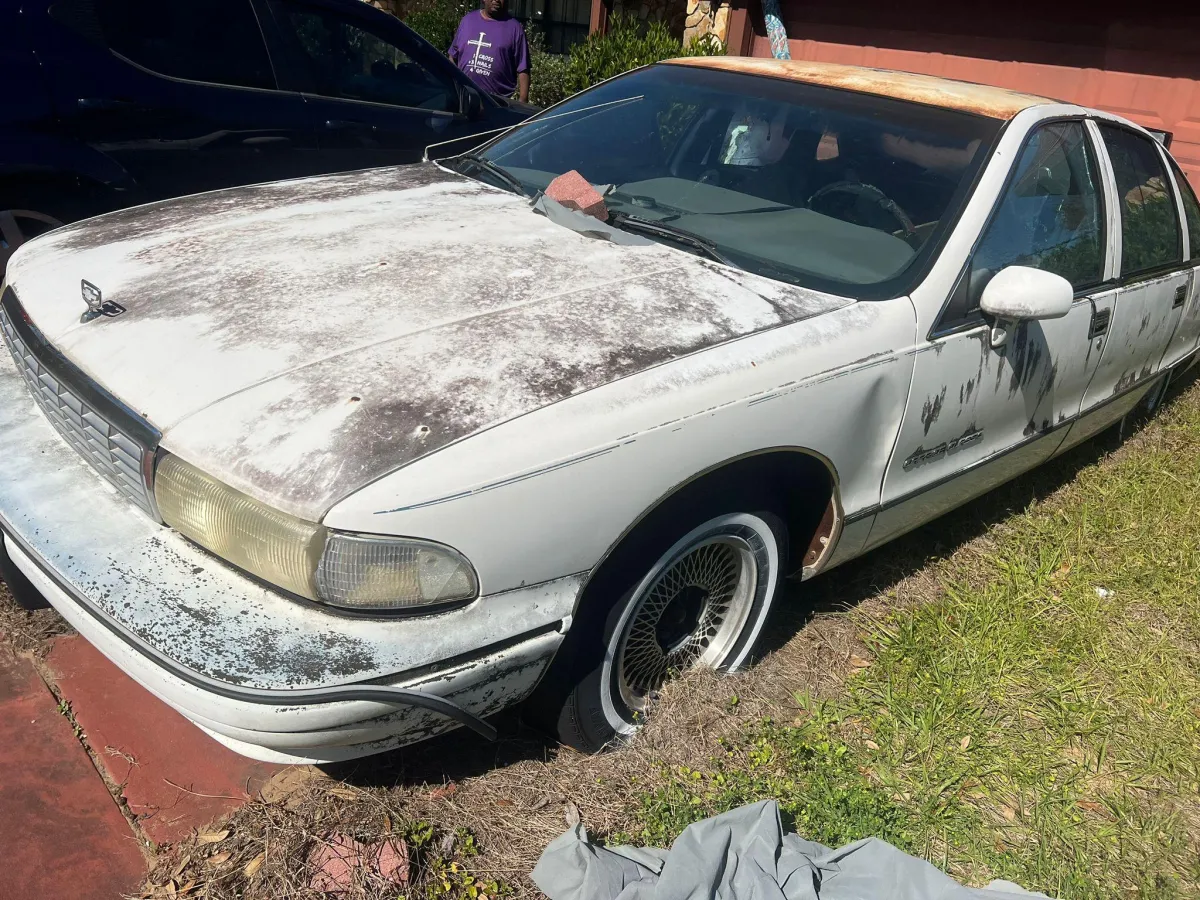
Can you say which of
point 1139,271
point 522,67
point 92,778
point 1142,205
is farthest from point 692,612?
point 522,67

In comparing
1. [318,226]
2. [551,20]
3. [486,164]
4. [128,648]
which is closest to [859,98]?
[486,164]

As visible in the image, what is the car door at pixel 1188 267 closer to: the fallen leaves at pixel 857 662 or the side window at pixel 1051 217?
the side window at pixel 1051 217

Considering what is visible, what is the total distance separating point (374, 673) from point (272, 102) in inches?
151

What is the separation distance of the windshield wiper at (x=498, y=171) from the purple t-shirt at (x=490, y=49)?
160 inches

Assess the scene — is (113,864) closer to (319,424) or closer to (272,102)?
(319,424)

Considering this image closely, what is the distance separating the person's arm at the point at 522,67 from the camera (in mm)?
7551

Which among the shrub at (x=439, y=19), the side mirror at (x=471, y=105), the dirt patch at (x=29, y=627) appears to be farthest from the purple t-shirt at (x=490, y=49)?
the shrub at (x=439, y=19)

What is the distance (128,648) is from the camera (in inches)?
75.0

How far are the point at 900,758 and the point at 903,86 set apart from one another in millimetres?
2157

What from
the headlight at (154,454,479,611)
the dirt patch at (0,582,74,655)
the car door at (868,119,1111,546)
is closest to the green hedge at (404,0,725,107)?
the car door at (868,119,1111,546)

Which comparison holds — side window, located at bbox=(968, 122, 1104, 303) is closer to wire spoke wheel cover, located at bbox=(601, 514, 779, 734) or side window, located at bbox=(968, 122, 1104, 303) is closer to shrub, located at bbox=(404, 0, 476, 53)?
wire spoke wheel cover, located at bbox=(601, 514, 779, 734)

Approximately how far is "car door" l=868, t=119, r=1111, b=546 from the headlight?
1453 mm

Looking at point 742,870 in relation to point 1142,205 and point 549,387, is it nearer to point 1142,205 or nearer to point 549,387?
point 549,387

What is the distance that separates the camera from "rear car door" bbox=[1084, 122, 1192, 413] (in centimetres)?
359
